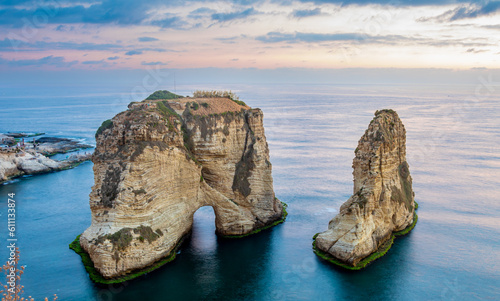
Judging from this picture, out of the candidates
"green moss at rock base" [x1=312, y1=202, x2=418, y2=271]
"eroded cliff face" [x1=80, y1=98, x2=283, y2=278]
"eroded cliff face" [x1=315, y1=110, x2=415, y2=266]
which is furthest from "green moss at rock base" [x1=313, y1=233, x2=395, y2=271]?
"eroded cliff face" [x1=80, y1=98, x2=283, y2=278]

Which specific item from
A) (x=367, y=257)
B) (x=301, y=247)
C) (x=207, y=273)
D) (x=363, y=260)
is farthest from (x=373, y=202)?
(x=207, y=273)

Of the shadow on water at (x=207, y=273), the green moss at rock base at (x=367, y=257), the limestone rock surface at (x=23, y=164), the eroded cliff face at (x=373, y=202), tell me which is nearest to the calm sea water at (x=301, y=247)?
the shadow on water at (x=207, y=273)

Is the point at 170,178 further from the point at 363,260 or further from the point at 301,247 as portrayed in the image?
the point at 363,260

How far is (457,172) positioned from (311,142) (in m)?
33.0

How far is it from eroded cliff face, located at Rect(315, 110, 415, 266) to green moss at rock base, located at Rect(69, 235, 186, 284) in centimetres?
1309

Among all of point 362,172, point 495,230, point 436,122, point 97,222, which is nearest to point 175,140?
point 97,222

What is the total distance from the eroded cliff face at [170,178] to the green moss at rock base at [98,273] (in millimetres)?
465

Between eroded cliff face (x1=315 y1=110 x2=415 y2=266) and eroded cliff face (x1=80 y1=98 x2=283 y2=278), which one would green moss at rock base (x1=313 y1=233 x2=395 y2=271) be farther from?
eroded cliff face (x1=80 y1=98 x2=283 y2=278)

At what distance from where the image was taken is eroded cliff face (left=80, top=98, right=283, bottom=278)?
1178 inches

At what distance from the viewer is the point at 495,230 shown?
129ft

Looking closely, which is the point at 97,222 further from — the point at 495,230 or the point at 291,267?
the point at 495,230

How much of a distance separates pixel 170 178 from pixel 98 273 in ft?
30.2

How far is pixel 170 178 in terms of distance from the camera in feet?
109

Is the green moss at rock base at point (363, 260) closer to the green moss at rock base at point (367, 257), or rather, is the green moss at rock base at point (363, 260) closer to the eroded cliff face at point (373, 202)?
the green moss at rock base at point (367, 257)
